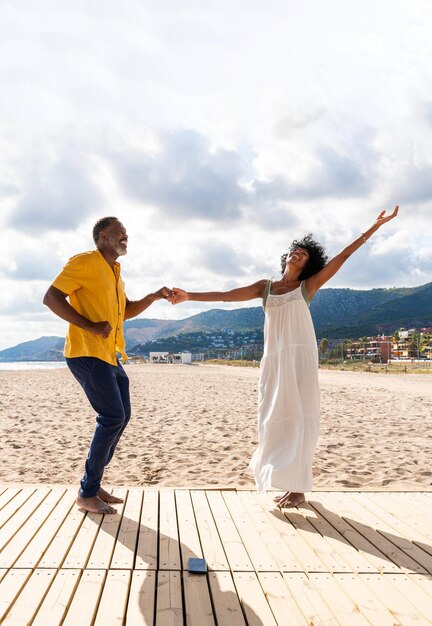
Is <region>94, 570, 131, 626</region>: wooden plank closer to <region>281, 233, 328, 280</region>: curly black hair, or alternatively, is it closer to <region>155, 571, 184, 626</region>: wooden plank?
<region>155, 571, 184, 626</region>: wooden plank

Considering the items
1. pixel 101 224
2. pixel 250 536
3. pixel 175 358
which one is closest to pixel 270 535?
pixel 250 536

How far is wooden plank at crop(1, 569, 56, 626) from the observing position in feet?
7.78

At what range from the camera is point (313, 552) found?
3238 mm

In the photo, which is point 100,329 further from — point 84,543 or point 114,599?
point 114,599

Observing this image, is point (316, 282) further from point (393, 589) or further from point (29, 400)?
point (29, 400)

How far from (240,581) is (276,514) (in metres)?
1.18

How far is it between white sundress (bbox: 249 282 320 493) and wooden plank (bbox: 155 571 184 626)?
1.34 m

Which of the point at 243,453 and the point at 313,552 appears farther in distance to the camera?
the point at 243,453

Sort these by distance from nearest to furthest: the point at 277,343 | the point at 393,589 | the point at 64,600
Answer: the point at 64,600, the point at 393,589, the point at 277,343

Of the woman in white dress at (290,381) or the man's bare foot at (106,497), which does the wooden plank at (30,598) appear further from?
the woman in white dress at (290,381)

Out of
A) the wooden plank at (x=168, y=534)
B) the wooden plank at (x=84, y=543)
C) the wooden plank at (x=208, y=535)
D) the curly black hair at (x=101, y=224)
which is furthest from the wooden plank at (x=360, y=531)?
the curly black hair at (x=101, y=224)

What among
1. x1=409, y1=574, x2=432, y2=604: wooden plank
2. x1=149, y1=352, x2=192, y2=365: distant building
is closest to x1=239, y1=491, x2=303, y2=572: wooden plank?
x1=409, y1=574, x2=432, y2=604: wooden plank

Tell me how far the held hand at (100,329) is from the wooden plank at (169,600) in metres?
1.58

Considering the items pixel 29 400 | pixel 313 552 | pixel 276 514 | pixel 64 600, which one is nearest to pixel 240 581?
pixel 313 552
